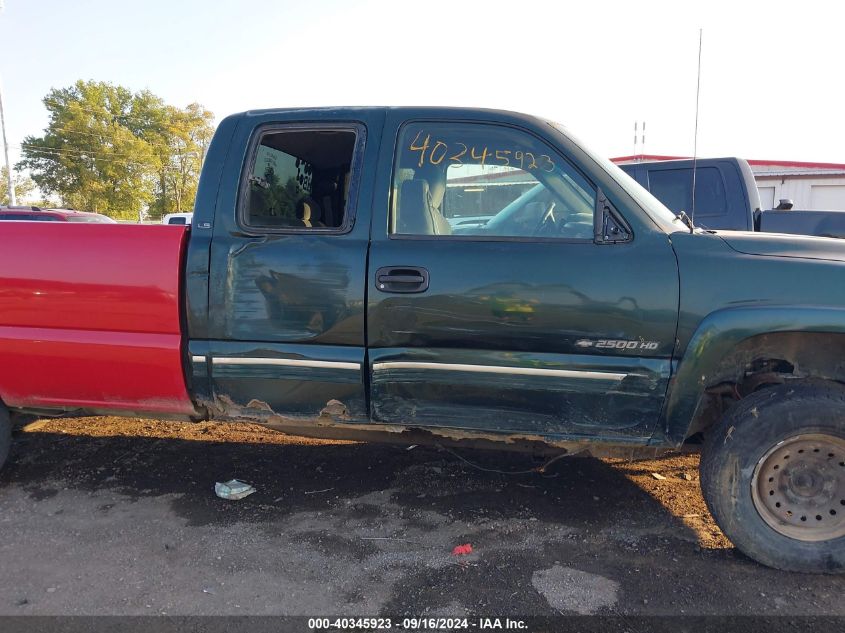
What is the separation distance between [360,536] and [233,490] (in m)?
0.91

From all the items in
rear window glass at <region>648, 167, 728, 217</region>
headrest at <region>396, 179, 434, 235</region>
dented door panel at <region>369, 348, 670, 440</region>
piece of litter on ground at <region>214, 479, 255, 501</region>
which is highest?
rear window glass at <region>648, 167, 728, 217</region>

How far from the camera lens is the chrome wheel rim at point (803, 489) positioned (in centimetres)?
276

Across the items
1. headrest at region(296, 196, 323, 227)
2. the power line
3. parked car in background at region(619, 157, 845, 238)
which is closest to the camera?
headrest at region(296, 196, 323, 227)

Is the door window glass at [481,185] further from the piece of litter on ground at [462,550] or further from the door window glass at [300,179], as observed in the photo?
the piece of litter on ground at [462,550]

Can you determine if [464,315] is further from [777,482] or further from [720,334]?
[777,482]

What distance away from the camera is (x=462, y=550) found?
9.74 feet

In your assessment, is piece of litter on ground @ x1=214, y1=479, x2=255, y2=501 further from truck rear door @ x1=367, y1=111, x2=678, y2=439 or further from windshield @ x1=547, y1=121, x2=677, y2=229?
windshield @ x1=547, y1=121, x2=677, y2=229

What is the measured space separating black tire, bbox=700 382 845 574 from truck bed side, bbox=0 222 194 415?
A: 271 centimetres

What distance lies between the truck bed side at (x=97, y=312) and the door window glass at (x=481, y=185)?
124 centimetres

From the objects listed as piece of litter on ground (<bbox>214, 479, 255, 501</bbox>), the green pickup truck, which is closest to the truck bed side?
the green pickup truck

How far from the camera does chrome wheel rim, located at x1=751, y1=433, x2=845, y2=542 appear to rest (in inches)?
109

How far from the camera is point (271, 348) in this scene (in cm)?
303

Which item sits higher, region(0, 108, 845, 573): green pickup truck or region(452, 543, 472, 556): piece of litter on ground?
region(0, 108, 845, 573): green pickup truck

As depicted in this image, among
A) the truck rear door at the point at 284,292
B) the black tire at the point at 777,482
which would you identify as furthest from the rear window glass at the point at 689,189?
the truck rear door at the point at 284,292
